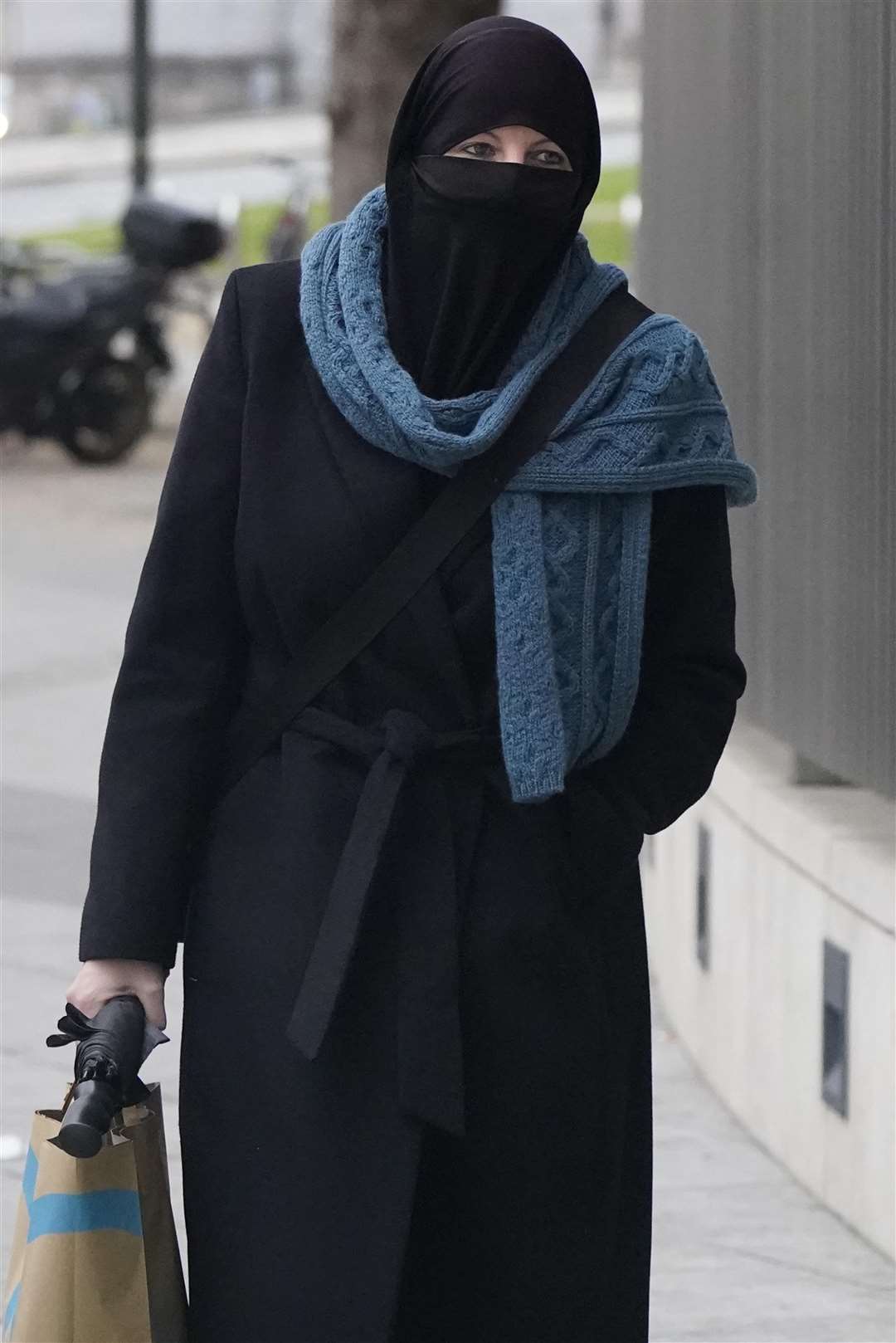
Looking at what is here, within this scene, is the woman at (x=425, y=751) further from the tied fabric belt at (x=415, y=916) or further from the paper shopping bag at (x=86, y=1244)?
the paper shopping bag at (x=86, y=1244)

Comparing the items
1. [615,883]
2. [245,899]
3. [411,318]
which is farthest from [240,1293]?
[411,318]

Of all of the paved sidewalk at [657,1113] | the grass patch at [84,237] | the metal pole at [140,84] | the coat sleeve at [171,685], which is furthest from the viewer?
the grass patch at [84,237]

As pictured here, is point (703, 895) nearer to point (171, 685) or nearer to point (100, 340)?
point (171, 685)

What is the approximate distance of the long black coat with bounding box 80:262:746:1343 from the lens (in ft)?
8.41

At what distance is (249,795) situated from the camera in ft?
8.70

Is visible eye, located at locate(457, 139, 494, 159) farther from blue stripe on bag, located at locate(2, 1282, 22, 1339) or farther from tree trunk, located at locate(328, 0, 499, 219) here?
tree trunk, located at locate(328, 0, 499, 219)

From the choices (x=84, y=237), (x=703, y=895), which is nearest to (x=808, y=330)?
(x=703, y=895)

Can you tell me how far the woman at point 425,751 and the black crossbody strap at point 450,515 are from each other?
2 centimetres

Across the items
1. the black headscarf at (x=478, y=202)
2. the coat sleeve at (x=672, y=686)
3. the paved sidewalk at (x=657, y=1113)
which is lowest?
the paved sidewalk at (x=657, y=1113)

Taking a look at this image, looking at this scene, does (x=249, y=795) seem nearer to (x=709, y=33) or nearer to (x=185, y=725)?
(x=185, y=725)

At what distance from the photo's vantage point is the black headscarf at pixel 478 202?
251cm

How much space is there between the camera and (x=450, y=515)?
2543 millimetres

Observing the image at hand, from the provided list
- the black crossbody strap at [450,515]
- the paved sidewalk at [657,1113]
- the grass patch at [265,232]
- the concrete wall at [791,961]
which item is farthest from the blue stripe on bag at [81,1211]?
the grass patch at [265,232]

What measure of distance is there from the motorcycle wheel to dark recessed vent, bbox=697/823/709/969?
438 inches
